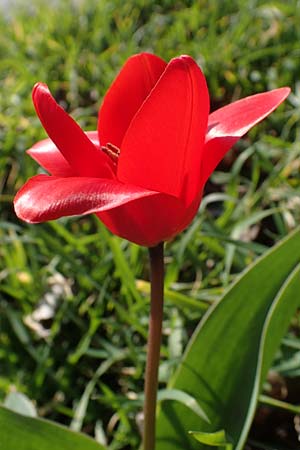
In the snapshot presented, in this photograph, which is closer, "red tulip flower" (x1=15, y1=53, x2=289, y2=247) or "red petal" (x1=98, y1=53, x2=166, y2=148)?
"red tulip flower" (x1=15, y1=53, x2=289, y2=247)

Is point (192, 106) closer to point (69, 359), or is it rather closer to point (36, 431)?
point (36, 431)

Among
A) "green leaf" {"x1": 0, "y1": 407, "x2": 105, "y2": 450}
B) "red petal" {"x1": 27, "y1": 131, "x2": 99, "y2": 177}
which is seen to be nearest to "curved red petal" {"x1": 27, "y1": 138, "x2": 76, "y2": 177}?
"red petal" {"x1": 27, "y1": 131, "x2": 99, "y2": 177}

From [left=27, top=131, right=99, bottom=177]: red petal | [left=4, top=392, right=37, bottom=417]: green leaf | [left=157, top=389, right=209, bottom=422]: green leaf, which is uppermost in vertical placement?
[left=27, top=131, right=99, bottom=177]: red petal

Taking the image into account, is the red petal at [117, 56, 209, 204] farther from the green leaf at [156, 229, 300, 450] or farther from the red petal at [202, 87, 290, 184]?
the green leaf at [156, 229, 300, 450]

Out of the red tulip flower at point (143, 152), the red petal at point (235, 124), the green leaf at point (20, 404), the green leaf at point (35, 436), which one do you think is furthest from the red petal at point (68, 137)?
the green leaf at point (20, 404)

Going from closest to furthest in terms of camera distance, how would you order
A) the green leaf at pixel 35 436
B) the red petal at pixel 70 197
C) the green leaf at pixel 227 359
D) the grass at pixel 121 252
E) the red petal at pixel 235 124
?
the red petal at pixel 70 197 < the red petal at pixel 235 124 < the green leaf at pixel 35 436 < the green leaf at pixel 227 359 < the grass at pixel 121 252

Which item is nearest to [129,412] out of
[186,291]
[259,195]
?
[186,291]

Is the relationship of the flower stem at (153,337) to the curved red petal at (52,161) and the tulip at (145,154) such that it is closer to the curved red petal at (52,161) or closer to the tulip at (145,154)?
the tulip at (145,154)
